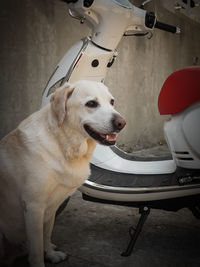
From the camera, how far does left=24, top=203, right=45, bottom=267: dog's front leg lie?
1.46 m

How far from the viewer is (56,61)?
3.66 metres

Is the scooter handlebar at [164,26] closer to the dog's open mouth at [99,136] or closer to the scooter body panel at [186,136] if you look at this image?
the scooter body panel at [186,136]

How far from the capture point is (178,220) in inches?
94.8

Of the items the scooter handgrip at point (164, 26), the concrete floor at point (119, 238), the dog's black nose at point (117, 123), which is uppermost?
the scooter handgrip at point (164, 26)

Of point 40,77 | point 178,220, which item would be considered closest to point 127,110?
point 40,77

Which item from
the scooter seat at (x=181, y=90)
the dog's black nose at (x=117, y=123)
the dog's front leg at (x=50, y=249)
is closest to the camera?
the dog's black nose at (x=117, y=123)

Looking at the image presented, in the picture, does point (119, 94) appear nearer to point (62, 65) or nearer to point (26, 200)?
point (62, 65)

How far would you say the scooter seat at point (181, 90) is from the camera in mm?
1611

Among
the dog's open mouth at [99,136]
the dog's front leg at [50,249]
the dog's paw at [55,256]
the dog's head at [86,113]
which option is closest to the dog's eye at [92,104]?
the dog's head at [86,113]

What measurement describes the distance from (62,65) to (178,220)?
1.49 meters

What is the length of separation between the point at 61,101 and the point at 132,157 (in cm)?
83

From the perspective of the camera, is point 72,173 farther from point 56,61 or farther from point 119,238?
point 56,61

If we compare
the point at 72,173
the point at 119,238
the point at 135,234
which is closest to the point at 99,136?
the point at 72,173

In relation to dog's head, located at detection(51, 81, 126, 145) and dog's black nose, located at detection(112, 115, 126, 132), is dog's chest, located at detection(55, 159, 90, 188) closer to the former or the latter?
dog's head, located at detection(51, 81, 126, 145)
